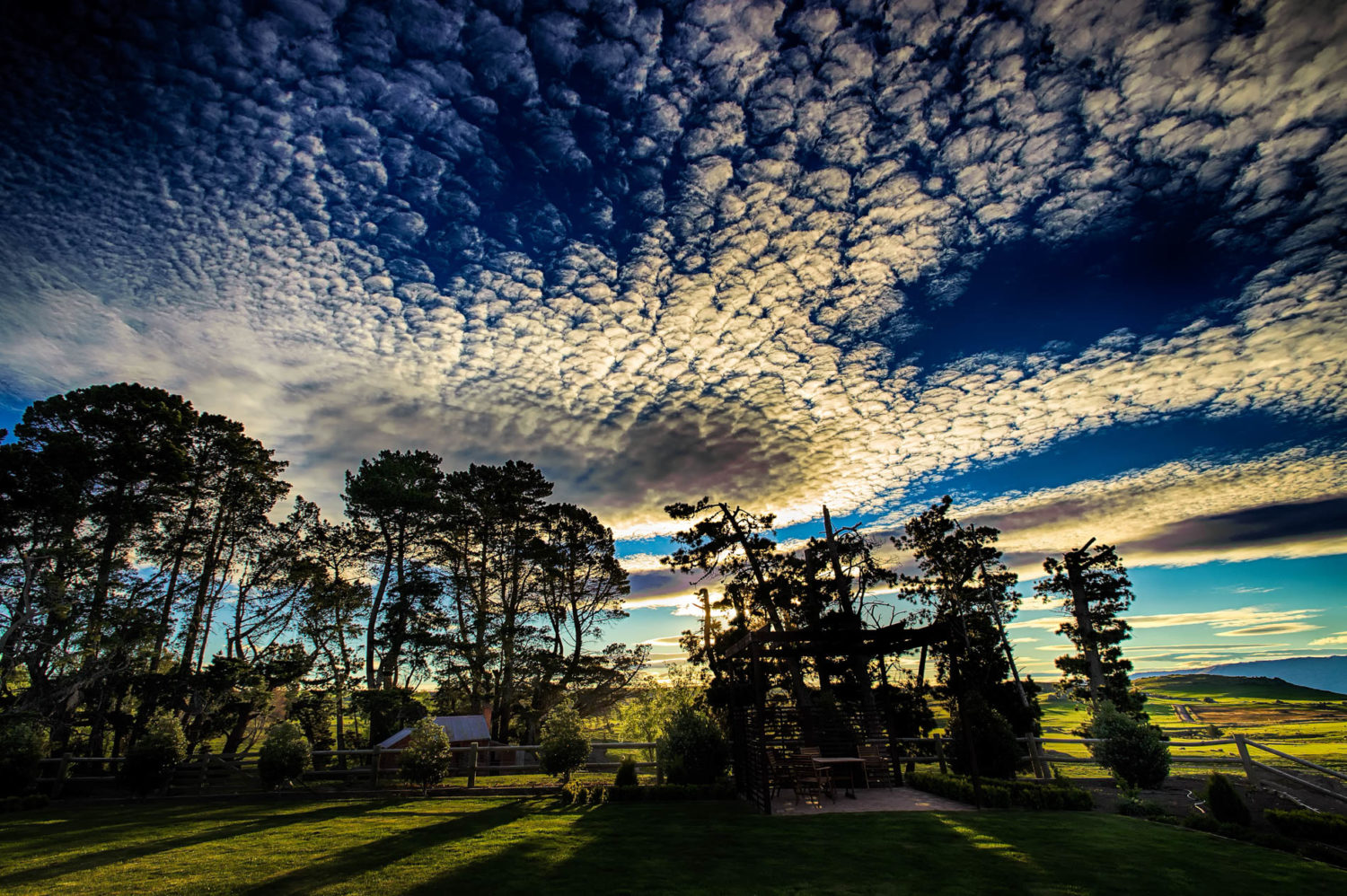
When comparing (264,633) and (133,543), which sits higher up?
(133,543)

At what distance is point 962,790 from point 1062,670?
19.3 meters

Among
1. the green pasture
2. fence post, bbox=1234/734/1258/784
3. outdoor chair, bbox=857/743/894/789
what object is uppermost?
fence post, bbox=1234/734/1258/784

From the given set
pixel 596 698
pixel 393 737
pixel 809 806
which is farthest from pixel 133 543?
pixel 809 806

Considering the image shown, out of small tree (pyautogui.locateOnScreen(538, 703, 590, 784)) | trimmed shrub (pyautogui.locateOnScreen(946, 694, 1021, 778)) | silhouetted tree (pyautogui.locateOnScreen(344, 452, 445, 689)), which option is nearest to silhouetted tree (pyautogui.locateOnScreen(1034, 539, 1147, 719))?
trimmed shrub (pyautogui.locateOnScreen(946, 694, 1021, 778))

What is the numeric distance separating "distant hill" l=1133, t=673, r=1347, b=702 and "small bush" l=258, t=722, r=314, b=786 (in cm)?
12176

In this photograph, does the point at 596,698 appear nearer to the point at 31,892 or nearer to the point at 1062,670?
the point at 1062,670

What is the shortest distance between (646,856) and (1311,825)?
983 cm

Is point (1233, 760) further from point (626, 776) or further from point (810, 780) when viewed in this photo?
point (626, 776)

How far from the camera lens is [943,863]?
24.7 feet

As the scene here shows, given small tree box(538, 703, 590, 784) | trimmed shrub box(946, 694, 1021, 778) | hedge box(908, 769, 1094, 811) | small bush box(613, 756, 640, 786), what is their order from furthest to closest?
small tree box(538, 703, 590, 784)
small bush box(613, 756, 640, 786)
trimmed shrub box(946, 694, 1021, 778)
hedge box(908, 769, 1094, 811)

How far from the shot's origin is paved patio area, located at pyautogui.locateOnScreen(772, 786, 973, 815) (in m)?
11.4

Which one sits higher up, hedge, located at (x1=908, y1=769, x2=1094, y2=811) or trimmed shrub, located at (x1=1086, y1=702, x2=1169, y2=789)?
trimmed shrub, located at (x1=1086, y1=702, x2=1169, y2=789)

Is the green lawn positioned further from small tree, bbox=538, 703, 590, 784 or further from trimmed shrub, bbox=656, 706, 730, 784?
small tree, bbox=538, 703, 590, 784

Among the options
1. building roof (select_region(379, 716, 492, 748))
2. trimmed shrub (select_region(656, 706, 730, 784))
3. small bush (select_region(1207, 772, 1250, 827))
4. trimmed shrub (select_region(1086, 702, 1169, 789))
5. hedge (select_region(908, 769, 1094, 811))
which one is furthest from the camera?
building roof (select_region(379, 716, 492, 748))
